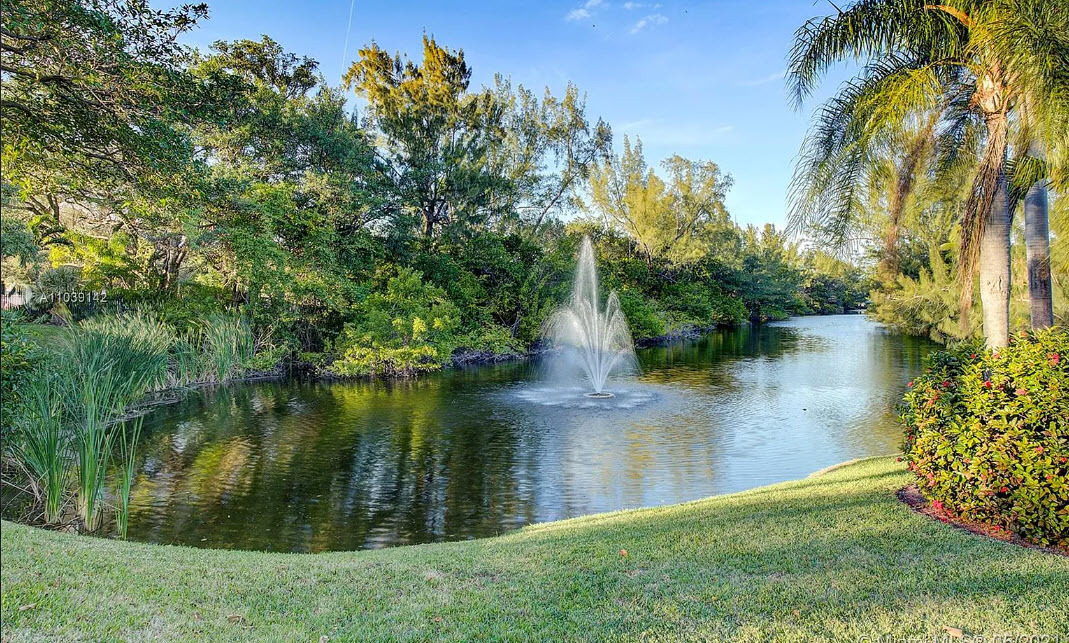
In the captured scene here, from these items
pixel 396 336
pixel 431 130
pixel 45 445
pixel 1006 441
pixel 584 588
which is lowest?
pixel 584 588

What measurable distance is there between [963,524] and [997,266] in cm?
317

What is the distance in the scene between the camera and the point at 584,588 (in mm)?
3896

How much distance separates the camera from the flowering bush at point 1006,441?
14.4 ft

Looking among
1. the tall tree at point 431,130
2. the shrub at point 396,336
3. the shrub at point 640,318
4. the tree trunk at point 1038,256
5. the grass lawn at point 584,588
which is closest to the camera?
the grass lawn at point 584,588

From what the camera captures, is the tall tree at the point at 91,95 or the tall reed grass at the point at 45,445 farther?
the tall tree at the point at 91,95

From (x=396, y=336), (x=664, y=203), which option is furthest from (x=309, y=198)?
(x=664, y=203)

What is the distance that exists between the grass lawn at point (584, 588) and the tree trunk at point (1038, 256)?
358 cm

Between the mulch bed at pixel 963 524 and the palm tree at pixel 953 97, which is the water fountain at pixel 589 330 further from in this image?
the mulch bed at pixel 963 524

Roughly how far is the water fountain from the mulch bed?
1564cm

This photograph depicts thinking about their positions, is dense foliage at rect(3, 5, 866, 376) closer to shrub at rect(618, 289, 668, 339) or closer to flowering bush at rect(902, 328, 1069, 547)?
shrub at rect(618, 289, 668, 339)

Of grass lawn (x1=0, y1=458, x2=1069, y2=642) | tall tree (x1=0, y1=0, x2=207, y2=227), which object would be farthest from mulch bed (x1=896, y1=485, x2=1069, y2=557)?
tall tree (x1=0, y1=0, x2=207, y2=227)

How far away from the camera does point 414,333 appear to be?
817 inches

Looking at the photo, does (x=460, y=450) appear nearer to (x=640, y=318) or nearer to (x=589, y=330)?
(x=589, y=330)

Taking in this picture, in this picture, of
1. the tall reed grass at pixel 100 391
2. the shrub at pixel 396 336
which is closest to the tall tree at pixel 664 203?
the shrub at pixel 396 336
